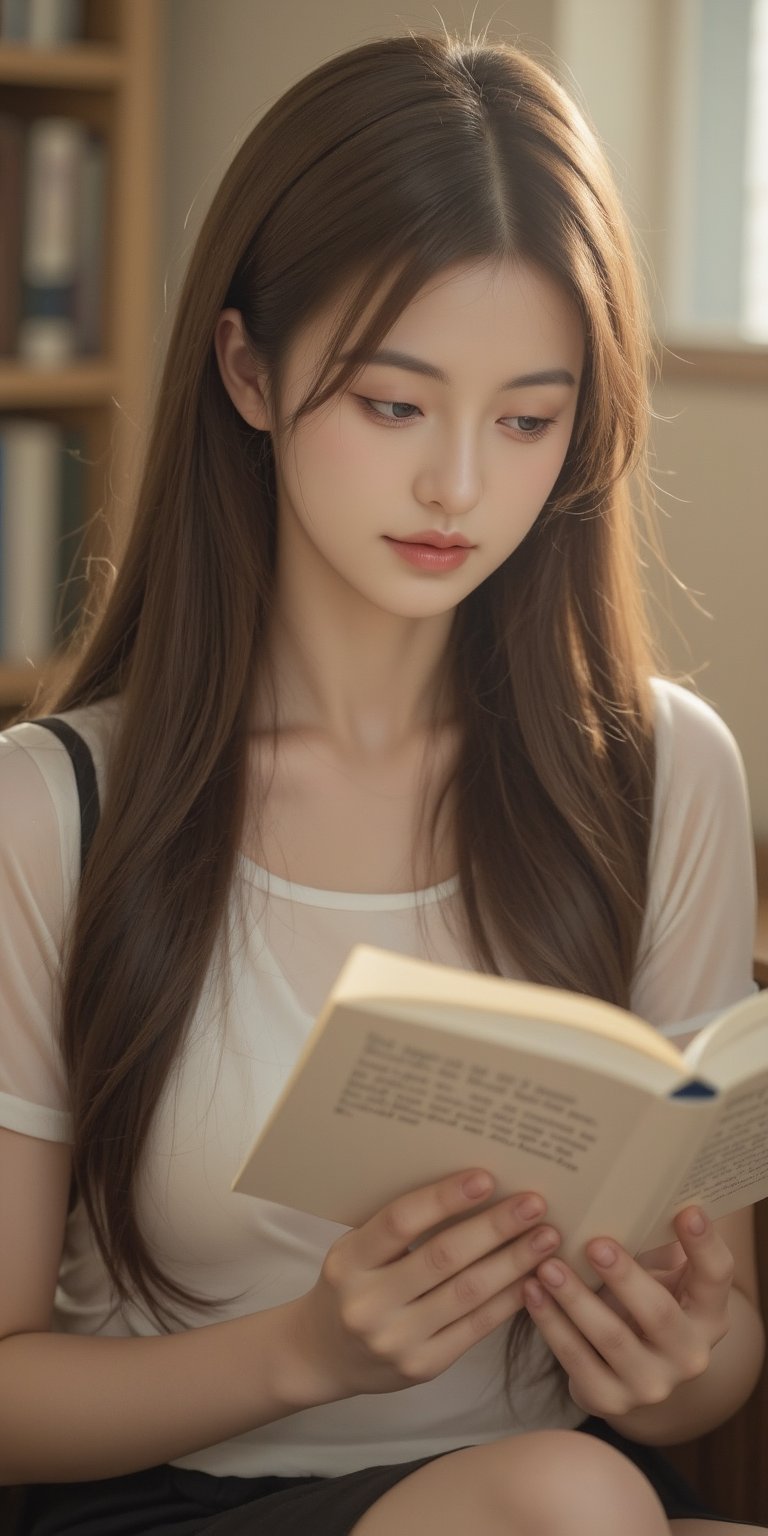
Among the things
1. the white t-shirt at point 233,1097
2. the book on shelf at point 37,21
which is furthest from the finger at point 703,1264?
the book on shelf at point 37,21

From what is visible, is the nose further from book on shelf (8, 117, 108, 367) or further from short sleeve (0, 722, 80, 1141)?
book on shelf (8, 117, 108, 367)

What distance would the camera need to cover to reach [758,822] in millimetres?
1784

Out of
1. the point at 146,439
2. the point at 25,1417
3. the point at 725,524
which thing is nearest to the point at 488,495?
the point at 146,439

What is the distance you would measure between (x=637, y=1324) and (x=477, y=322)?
580mm

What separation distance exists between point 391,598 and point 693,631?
798 millimetres

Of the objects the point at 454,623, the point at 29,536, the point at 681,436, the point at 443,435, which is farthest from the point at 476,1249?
the point at 29,536

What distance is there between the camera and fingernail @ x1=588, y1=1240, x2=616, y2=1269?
0.89m

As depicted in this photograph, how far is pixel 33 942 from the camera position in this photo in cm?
114

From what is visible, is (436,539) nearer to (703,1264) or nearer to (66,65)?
(703,1264)

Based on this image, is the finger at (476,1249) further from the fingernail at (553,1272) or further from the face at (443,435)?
the face at (443,435)

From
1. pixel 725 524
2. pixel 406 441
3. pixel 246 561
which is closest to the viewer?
pixel 406 441

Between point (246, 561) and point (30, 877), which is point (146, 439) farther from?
point (30, 877)

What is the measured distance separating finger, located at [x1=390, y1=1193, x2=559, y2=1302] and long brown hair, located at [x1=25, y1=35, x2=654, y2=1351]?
274 mm

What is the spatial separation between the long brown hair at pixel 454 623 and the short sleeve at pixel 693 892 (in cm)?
2
